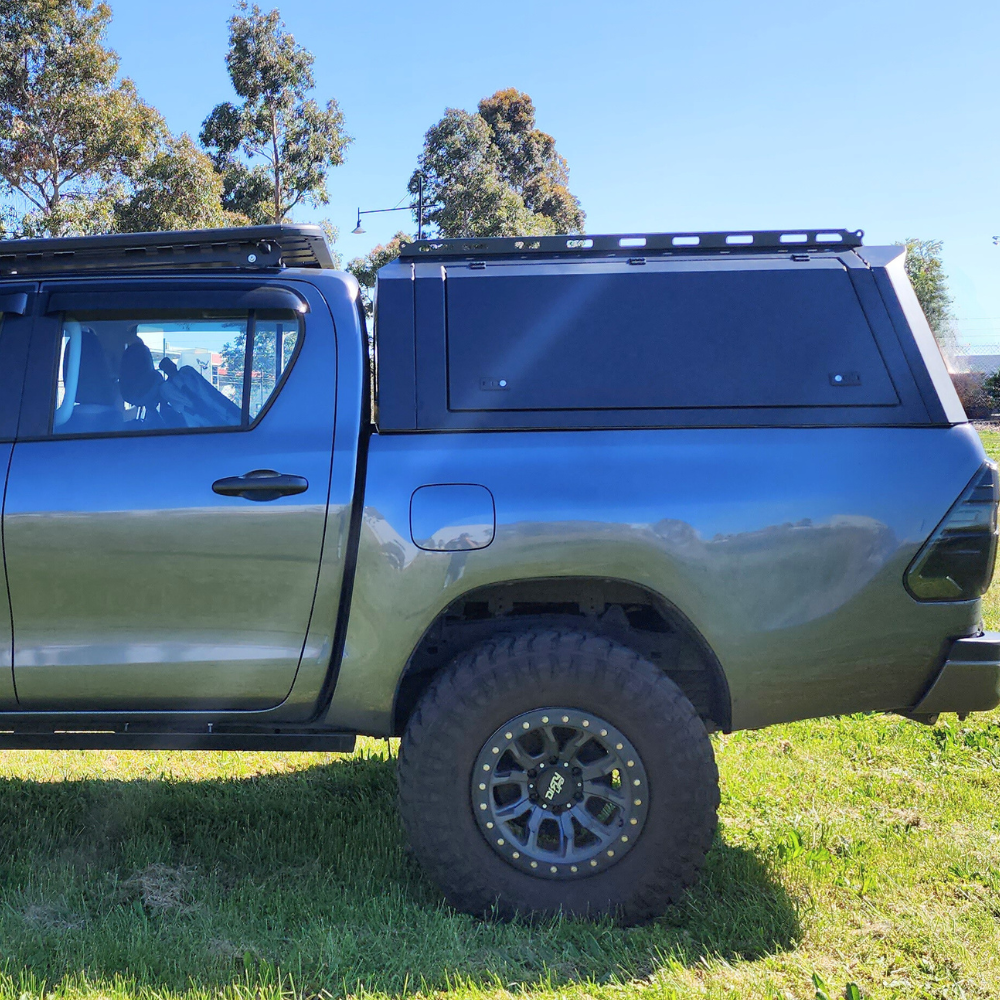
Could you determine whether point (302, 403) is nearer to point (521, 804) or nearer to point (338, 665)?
point (338, 665)

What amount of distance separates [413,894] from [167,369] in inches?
76.0

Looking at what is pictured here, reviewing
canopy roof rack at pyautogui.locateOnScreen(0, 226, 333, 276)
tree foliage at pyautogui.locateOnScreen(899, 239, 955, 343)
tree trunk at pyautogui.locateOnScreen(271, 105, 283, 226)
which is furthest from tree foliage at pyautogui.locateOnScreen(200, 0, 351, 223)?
tree foliage at pyautogui.locateOnScreen(899, 239, 955, 343)

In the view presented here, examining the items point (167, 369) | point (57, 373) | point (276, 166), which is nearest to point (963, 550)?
point (167, 369)

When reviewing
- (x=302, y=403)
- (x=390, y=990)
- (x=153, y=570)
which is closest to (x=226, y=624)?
(x=153, y=570)

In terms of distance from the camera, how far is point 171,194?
2488cm

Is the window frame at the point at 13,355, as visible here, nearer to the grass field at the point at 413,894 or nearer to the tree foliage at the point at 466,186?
the grass field at the point at 413,894

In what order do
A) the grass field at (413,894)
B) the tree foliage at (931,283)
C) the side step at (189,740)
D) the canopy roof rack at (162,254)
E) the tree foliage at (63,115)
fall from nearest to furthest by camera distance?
the grass field at (413,894) < the side step at (189,740) < the canopy roof rack at (162,254) < the tree foliage at (63,115) < the tree foliage at (931,283)

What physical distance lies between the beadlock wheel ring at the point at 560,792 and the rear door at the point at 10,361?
1.50 m

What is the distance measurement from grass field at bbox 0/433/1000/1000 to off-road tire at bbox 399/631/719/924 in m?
0.10

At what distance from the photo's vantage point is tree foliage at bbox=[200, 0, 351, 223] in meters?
29.4

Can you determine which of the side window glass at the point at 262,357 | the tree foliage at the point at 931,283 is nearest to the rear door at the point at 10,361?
the side window glass at the point at 262,357

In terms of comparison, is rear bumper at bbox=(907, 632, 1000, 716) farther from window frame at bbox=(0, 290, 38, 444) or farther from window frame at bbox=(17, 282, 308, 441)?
window frame at bbox=(0, 290, 38, 444)

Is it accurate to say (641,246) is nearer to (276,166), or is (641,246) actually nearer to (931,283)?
(276,166)

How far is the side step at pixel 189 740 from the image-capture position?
3146 mm
